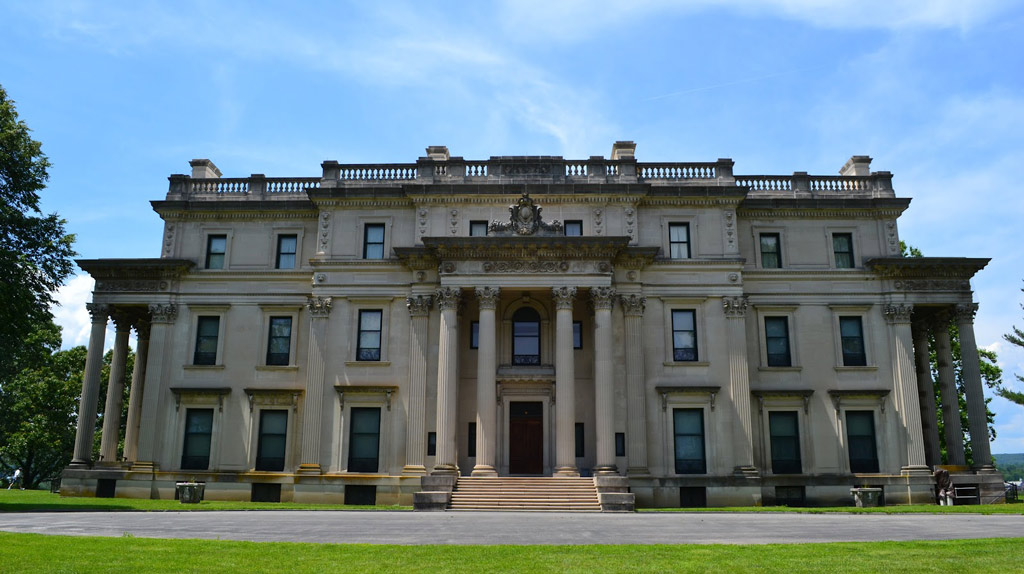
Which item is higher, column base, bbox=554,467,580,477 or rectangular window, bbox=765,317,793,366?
rectangular window, bbox=765,317,793,366

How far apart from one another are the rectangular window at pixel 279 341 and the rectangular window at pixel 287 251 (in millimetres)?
2765

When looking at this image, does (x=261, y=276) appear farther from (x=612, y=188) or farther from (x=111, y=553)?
(x=111, y=553)

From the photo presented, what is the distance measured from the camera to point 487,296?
111 ft

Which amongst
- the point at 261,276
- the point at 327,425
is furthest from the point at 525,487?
the point at 261,276

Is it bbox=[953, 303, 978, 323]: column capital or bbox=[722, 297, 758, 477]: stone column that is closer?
bbox=[722, 297, 758, 477]: stone column

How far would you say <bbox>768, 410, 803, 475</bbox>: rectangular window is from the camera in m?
35.3

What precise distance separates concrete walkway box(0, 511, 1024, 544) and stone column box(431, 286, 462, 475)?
24.5ft

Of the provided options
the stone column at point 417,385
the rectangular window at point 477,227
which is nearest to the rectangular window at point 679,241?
the rectangular window at point 477,227

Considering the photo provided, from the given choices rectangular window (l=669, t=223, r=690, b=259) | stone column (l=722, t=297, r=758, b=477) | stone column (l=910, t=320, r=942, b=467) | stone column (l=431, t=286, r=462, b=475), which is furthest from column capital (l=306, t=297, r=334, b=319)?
stone column (l=910, t=320, r=942, b=467)

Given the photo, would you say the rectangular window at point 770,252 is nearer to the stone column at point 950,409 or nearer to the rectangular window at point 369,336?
the stone column at point 950,409

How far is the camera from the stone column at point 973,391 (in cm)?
3494

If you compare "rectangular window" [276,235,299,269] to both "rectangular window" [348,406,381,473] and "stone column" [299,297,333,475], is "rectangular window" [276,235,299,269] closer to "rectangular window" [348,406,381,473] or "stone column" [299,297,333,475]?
"stone column" [299,297,333,475]

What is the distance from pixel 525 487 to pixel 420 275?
11270 mm

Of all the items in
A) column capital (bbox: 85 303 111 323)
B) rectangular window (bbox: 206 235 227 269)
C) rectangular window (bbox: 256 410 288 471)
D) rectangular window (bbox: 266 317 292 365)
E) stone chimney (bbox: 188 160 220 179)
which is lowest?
rectangular window (bbox: 256 410 288 471)
